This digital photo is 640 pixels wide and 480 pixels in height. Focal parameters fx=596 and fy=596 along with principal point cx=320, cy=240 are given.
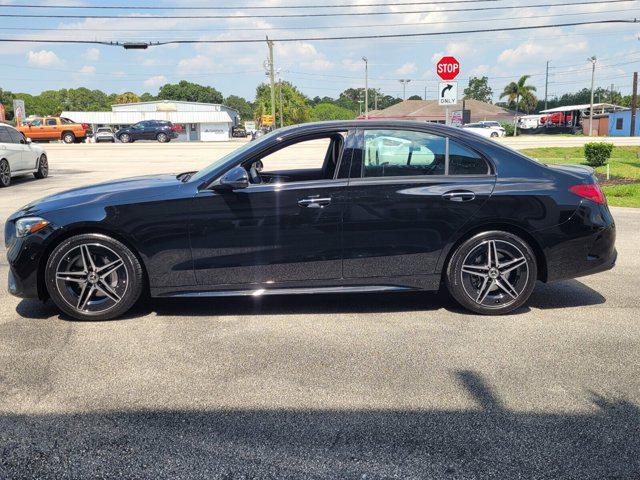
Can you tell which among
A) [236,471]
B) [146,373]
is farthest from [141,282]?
[236,471]

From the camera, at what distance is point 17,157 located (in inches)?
638

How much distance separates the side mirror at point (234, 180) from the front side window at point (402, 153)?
98cm

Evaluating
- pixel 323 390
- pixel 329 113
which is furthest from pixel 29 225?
pixel 329 113

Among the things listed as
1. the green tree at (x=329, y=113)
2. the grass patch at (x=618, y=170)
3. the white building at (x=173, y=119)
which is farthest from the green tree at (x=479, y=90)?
the grass patch at (x=618, y=170)

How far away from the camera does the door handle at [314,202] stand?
472 centimetres

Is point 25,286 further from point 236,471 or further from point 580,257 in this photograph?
point 580,257

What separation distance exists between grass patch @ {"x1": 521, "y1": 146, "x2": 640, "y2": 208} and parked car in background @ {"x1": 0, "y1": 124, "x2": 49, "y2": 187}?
14.5 meters

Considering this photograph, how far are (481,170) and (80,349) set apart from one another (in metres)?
3.43

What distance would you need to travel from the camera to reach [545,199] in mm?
4883

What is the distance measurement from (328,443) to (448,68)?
36.0 ft

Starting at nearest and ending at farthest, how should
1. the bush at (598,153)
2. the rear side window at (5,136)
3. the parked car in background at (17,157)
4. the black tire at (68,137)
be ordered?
the parked car in background at (17,157) < the rear side window at (5,136) < the bush at (598,153) < the black tire at (68,137)

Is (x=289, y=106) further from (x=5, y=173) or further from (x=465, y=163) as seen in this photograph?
(x=465, y=163)

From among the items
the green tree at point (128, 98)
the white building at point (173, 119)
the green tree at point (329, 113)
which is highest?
the green tree at point (128, 98)

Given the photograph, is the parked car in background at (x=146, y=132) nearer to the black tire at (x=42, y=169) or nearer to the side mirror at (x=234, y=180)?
the black tire at (x=42, y=169)
